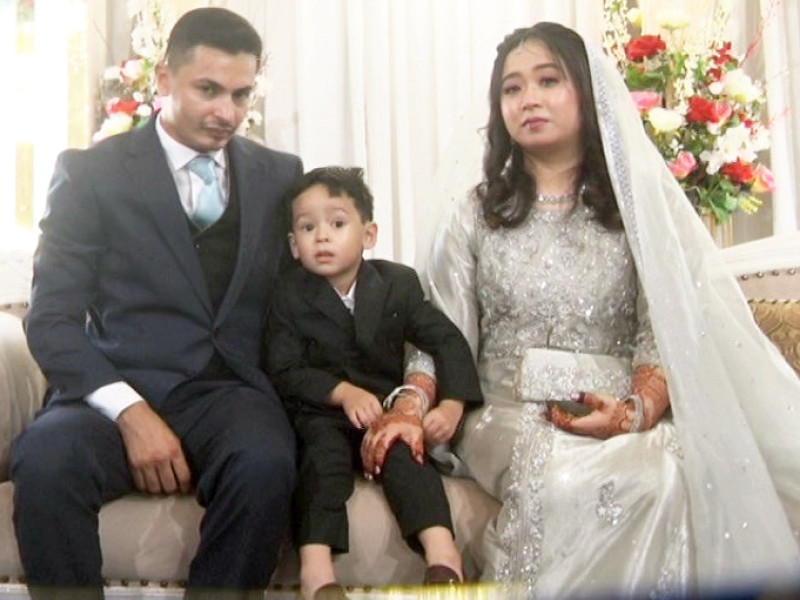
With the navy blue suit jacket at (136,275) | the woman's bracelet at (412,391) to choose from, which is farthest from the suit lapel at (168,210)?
the woman's bracelet at (412,391)

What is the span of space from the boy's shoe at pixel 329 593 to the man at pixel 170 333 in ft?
0.35

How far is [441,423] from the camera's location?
7.02 ft

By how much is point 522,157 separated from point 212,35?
68cm

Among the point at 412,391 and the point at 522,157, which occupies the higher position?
the point at 522,157

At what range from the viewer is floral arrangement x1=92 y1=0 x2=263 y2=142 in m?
3.39

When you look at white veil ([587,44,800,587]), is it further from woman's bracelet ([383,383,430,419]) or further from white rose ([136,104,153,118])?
white rose ([136,104,153,118])

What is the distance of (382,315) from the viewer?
2.27 meters

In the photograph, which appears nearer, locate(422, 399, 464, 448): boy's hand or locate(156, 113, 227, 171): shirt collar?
locate(422, 399, 464, 448): boy's hand

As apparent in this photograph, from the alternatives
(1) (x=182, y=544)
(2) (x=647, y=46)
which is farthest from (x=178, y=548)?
(2) (x=647, y=46)

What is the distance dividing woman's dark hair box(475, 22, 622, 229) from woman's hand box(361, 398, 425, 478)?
1.64 feet

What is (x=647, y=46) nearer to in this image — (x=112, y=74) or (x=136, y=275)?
(x=112, y=74)

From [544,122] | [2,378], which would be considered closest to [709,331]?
[544,122]

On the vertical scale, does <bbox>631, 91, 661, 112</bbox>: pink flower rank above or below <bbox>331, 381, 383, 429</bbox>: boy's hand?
above

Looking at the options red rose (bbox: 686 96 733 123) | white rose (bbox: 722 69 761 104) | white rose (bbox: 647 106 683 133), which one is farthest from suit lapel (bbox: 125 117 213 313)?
white rose (bbox: 722 69 761 104)
